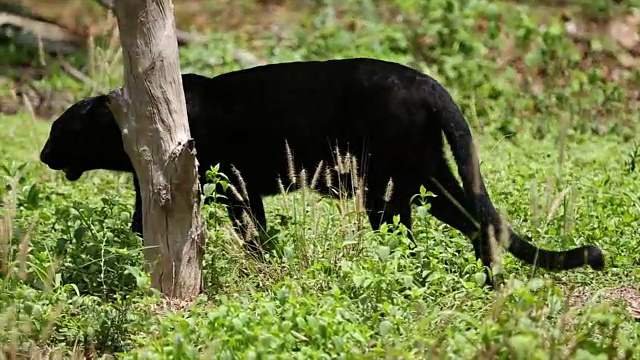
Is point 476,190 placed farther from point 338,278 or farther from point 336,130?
point 338,278

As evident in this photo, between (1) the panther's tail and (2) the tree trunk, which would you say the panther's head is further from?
(1) the panther's tail

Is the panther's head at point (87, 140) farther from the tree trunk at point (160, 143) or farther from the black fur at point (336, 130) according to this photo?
the tree trunk at point (160, 143)

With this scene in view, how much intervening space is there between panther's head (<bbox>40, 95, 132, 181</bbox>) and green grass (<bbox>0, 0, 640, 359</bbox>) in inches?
10.4

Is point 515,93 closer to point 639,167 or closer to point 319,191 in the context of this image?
point 639,167

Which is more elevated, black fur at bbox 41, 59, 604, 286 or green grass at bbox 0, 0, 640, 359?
black fur at bbox 41, 59, 604, 286

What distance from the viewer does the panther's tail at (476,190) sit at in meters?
4.73

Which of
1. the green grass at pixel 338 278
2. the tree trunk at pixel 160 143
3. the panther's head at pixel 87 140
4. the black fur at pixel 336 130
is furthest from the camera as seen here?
the panther's head at pixel 87 140

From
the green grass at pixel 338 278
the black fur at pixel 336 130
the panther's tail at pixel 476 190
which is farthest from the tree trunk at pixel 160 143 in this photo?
the panther's tail at pixel 476 190

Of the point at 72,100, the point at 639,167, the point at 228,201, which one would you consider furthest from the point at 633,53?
the point at 228,201

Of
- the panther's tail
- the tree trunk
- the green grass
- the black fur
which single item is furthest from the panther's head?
the panther's tail

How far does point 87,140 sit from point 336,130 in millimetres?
1525

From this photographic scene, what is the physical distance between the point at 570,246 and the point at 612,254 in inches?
8.6

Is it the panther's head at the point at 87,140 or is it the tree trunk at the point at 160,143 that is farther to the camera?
the panther's head at the point at 87,140

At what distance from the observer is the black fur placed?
5.46m
